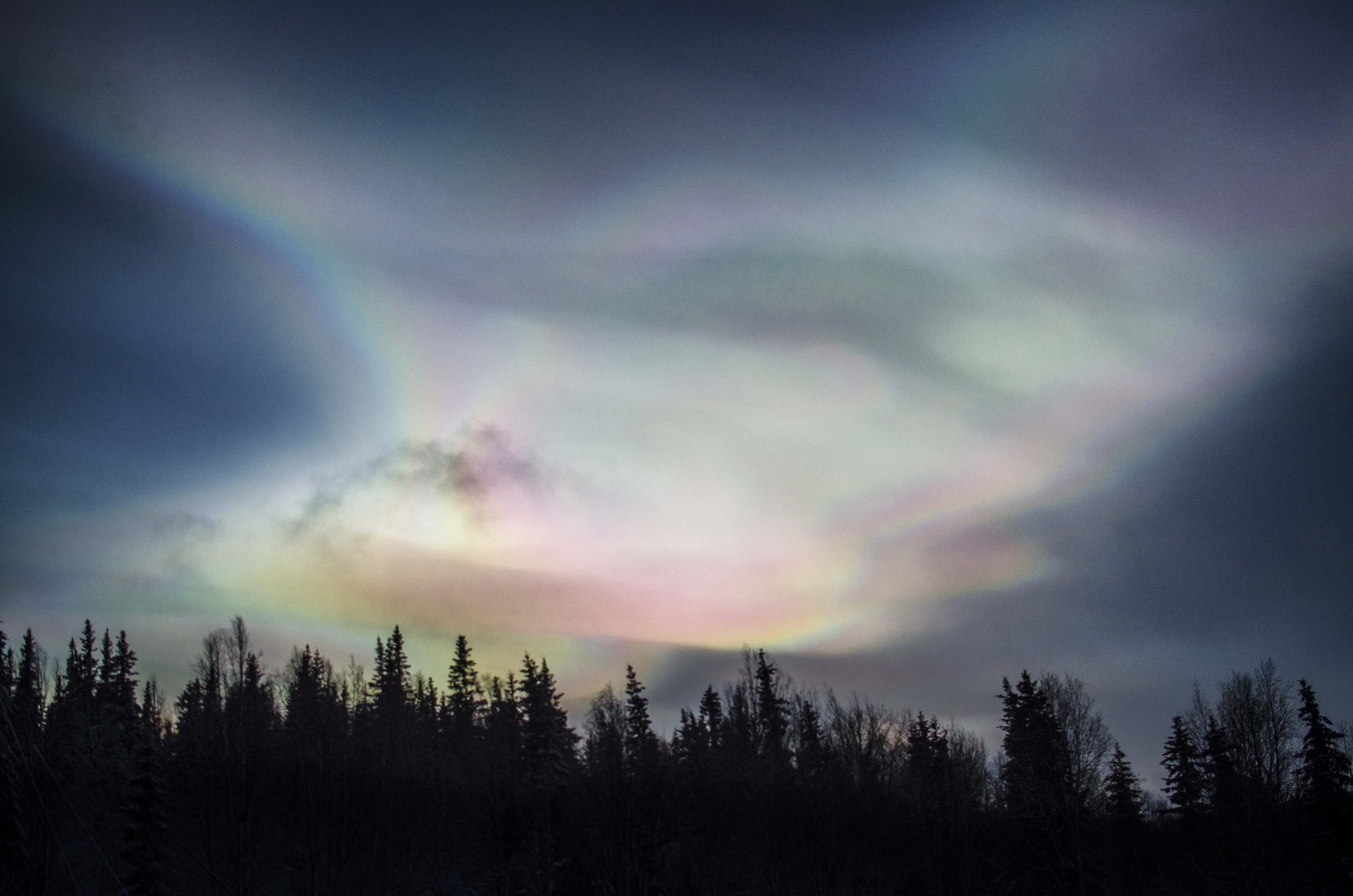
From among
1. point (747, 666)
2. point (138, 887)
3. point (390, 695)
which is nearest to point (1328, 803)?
point (747, 666)

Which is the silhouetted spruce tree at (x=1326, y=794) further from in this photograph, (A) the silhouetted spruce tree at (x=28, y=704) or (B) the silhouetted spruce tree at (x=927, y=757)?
(A) the silhouetted spruce tree at (x=28, y=704)

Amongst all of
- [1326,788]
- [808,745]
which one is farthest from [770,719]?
[1326,788]

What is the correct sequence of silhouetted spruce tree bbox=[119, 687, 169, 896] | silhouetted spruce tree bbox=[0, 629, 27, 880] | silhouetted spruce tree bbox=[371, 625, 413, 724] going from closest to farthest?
silhouetted spruce tree bbox=[0, 629, 27, 880] < silhouetted spruce tree bbox=[119, 687, 169, 896] < silhouetted spruce tree bbox=[371, 625, 413, 724]

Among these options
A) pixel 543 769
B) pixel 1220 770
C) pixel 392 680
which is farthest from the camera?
pixel 392 680

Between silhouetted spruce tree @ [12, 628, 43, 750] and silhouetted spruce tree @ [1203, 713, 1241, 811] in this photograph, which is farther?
silhouetted spruce tree @ [1203, 713, 1241, 811]

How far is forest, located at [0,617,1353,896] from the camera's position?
46.4m

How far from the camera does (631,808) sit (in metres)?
49.1

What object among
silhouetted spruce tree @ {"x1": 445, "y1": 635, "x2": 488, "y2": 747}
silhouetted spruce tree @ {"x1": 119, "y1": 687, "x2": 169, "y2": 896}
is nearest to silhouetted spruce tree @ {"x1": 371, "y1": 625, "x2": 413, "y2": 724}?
silhouetted spruce tree @ {"x1": 445, "y1": 635, "x2": 488, "y2": 747}

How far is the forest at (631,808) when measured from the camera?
46.4 m

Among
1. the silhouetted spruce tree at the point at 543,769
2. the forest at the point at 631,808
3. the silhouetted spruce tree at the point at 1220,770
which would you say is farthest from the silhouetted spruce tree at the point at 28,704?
the silhouetted spruce tree at the point at 1220,770

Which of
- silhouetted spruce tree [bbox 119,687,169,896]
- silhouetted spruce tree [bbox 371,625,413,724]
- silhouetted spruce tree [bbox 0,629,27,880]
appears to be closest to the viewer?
silhouetted spruce tree [bbox 0,629,27,880]

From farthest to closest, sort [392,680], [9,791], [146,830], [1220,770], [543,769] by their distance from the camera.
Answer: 1. [392,680]
2. [543,769]
3. [1220,770]
4. [146,830]
5. [9,791]

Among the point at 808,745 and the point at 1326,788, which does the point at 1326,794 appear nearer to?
the point at 1326,788

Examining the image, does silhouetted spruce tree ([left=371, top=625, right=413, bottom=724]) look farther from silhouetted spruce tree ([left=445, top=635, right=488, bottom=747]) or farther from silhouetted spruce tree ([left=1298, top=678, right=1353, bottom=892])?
silhouetted spruce tree ([left=1298, top=678, right=1353, bottom=892])
